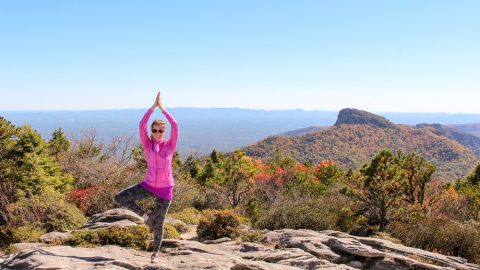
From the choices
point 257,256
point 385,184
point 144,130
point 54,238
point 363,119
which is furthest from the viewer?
point 363,119

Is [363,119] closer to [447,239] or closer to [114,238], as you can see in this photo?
[447,239]

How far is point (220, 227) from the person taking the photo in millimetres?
12945

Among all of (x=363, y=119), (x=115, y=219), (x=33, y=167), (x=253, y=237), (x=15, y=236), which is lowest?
(x=253, y=237)

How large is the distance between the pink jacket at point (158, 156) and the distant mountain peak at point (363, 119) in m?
161

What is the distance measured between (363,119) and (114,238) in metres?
180

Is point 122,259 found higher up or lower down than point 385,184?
higher up

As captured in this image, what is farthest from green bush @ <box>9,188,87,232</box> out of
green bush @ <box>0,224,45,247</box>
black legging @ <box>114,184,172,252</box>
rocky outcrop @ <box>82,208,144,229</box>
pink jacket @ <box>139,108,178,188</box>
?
pink jacket @ <box>139,108,178,188</box>

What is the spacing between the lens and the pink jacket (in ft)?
20.6

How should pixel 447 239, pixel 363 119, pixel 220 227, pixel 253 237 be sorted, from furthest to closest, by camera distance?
pixel 363 119 < pixel 447 239 < pixel 220 227 < pixel 253 237

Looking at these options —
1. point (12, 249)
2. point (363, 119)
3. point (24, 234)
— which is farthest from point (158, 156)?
point (363, 119)

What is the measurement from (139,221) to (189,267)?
5.81 m

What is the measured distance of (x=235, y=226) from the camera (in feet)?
42.9

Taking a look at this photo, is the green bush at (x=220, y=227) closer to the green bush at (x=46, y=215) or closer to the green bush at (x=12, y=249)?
the green bush at (x=46, y=215)

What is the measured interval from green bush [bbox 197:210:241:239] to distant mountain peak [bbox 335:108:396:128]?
507 feet
